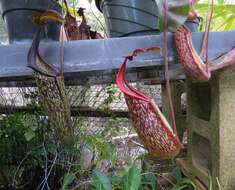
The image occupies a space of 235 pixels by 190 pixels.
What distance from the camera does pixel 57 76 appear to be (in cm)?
56

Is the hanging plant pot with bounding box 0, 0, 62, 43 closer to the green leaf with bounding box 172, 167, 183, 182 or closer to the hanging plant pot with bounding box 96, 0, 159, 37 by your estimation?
the hanging plant pot with bounding box 96, 0, 159, 37

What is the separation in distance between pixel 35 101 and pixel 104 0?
2.01 ft

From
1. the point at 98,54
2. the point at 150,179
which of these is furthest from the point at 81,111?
the point at 98,54

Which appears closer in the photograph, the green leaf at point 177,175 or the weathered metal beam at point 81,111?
the green leaf at point 177,175

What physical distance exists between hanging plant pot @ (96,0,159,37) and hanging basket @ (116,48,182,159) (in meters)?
0.28

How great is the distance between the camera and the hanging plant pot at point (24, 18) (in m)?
0.68

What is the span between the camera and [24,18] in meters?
0.69

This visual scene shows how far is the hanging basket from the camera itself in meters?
0.48

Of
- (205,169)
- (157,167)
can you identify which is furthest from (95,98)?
(205,169)

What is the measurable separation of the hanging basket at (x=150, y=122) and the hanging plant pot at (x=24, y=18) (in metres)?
0.28

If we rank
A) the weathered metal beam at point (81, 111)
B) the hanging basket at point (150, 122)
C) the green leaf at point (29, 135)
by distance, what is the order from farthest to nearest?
1. the weathered metal beam at point (81, 111)
2. the green leaf at point (29, 135)
3. the hanging basket at point (150, 122)

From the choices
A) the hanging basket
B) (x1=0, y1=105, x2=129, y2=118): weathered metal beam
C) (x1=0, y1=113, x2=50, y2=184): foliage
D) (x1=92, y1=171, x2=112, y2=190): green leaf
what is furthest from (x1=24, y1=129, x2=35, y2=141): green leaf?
the hanging basket

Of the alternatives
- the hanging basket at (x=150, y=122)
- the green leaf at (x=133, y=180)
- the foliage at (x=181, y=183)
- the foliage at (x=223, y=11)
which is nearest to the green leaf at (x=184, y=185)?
the foliage at (x=181, y=183)

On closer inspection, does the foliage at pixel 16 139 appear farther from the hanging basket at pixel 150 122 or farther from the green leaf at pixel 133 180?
the hanging basket at pixel 150 122
